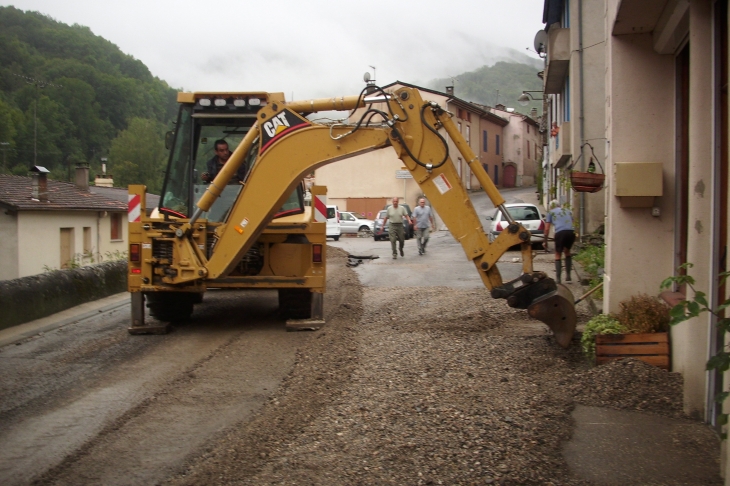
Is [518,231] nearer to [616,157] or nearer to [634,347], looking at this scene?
[616,157]

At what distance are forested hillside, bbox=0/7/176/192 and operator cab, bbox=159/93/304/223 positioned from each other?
29317 mm

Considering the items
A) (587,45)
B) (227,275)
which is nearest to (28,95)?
(587,45)

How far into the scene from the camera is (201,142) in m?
10.2

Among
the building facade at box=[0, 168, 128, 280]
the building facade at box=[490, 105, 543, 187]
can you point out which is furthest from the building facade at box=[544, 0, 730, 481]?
the building facade at box=[490, 105, 543, 187]

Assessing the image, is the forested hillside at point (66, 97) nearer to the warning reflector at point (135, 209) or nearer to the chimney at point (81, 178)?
the chimney at point (81, 178)

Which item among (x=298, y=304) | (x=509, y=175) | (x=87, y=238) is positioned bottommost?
(x=298, y=304)

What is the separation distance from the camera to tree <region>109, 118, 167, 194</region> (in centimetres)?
7238

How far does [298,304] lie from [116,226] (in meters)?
29.8

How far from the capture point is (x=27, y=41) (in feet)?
139

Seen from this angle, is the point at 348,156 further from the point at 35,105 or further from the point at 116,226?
the point at 35,105

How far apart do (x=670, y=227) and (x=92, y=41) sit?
2243 inches

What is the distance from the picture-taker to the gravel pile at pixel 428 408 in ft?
14.8

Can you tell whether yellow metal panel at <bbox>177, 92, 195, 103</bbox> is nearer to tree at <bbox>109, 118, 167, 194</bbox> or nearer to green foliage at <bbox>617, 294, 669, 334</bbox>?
green foliage at <bbox>617, 294, 669, 334</bbox>

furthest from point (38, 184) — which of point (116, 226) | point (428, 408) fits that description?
point (428, 408)
